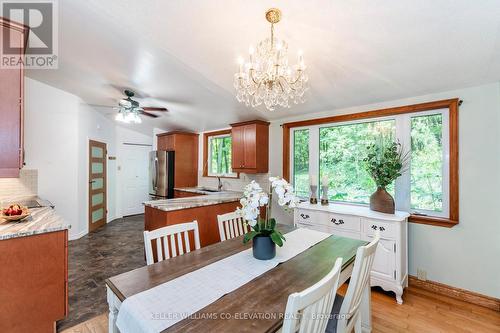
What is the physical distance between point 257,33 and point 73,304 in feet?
10.4

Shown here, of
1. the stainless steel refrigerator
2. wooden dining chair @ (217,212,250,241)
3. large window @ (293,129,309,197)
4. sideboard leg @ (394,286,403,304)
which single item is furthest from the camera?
the stainless steel refrigerator

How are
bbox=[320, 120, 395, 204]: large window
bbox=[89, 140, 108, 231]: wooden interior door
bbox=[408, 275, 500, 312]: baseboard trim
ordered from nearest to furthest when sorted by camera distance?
bbox=[408, 275, 500, 312]: baseboard trim
bbox=[320, 120, 395, 204]: large window
bbox=[89, 140, 108, 231]: wooden interior door

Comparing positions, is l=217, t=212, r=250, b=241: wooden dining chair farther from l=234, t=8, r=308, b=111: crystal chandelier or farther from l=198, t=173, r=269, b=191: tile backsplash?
l=198, t=173, r=269, b=191: tile backsplash

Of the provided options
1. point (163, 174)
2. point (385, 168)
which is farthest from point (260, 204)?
point (163, 174)

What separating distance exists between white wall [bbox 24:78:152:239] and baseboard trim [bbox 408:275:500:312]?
479cm

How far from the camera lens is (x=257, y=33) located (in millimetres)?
1993

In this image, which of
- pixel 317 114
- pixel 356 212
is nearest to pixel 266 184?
pixel 317 114

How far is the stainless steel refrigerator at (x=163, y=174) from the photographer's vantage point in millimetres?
5129

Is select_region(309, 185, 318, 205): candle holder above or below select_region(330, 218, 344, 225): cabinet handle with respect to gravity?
above

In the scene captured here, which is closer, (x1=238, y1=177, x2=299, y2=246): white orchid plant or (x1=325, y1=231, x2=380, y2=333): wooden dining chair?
(x1=325, y1=231, x2=380, y2=333): wooden dining chair

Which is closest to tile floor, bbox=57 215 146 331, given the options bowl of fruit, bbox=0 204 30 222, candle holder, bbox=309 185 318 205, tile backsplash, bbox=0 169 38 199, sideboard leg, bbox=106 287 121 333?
bowl of fruit, bbox=0 204 30 222

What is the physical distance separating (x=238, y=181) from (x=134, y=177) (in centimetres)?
342

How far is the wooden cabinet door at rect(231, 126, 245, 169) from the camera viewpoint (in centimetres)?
404

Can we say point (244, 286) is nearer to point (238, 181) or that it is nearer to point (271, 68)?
point (271, 68)
